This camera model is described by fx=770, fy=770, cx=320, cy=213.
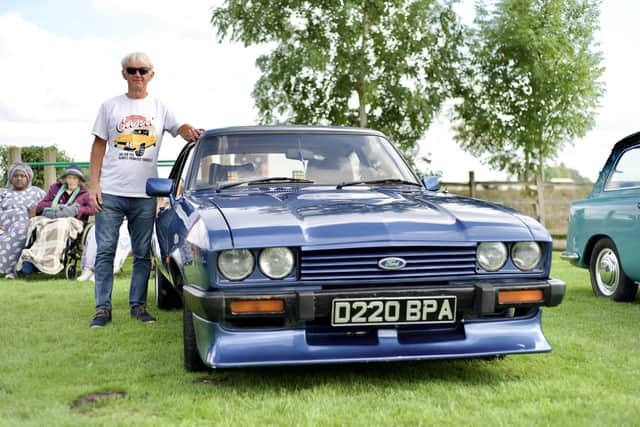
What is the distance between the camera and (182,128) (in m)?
6.17

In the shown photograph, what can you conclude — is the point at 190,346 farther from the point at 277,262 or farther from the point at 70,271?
the point at 70,271

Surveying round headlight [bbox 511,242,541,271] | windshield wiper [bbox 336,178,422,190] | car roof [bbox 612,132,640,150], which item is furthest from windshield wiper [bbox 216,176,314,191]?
car roof [bbox 612,132,640,150]

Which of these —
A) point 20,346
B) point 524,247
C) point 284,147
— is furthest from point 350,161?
point 20,346

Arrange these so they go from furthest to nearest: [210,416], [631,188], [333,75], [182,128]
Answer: [333,75] → [631,188] → [182,128] → [210,416]

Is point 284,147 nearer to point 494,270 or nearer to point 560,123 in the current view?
point 494,270

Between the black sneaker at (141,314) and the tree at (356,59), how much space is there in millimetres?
17337

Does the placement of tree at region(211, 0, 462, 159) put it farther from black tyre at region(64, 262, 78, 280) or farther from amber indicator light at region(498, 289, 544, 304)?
amber indicator light at region(498, 289, 544, 304)

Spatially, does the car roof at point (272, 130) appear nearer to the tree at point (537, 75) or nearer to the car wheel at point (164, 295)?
the car wheel at point (164, 295)

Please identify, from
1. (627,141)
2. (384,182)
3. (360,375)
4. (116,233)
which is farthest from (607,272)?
(116,233)

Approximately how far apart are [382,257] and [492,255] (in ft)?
2.02

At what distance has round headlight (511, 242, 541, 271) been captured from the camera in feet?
13.3

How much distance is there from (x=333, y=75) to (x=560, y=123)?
22.9ft

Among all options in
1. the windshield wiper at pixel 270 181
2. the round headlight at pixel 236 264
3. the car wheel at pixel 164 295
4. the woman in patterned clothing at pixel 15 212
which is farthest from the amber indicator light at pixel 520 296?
the woman in patterned clothing at pixel 15 212

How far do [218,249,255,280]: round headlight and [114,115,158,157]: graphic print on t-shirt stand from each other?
2.66 m
